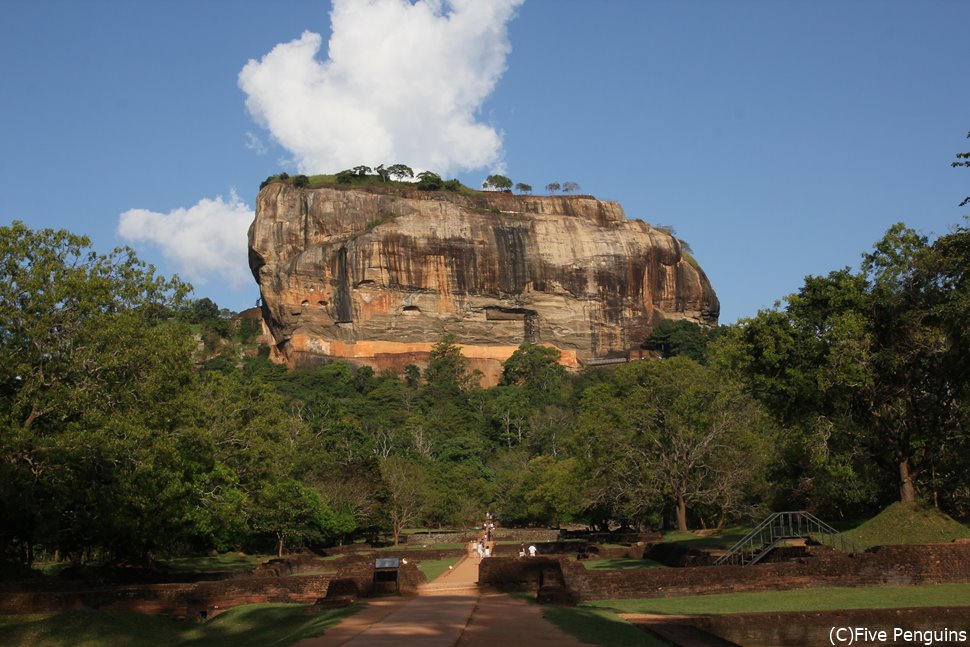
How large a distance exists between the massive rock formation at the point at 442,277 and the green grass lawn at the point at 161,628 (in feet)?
279

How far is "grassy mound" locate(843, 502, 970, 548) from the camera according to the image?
72.7 feet

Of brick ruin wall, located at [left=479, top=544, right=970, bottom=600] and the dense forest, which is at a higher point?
the dense forest

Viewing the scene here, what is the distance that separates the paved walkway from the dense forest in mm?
7926

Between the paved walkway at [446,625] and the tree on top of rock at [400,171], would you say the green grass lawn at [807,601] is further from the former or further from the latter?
the tree on top of rock at [400,171]

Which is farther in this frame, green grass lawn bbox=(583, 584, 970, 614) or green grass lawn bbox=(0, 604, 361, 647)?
green grass lawn bbox=(583, 584, 970, 614)

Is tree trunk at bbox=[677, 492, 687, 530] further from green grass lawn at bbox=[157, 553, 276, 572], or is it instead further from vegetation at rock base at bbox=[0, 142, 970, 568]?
green grass lawn at bbox=[157, 553, 276, 572]

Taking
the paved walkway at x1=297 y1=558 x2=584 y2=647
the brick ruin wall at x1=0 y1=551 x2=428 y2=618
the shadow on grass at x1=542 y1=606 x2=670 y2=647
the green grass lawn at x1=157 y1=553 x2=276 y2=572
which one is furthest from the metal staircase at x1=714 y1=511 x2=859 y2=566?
the green grass lawn at x1=157 y1=553 x2=276 y2=572

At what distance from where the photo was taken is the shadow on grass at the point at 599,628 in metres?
12.2

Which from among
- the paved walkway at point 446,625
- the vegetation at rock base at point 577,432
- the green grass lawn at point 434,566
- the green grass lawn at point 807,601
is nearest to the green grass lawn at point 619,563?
the green grass lawn at point 434,566

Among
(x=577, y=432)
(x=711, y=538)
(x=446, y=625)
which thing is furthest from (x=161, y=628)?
(x=577, y=432)

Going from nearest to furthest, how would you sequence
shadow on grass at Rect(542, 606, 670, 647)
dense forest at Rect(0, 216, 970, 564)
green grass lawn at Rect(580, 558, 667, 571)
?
1. shadow on grass at Rect(542, 606, 670, 647)
2. dense forest at Rect(0, 216, 970, 564)
3. green grass lawn at Rect(580, 558, 667, 571)

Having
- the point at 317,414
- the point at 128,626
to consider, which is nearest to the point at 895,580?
the point at 128,626

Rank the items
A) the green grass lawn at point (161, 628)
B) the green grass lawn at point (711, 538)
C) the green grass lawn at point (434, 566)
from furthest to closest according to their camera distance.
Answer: the green grass lawn at point (711, 538), the green grass lawn at point (434, 566), the green grass lawn at point (161, 628)

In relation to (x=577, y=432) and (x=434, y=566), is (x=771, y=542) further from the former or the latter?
(x=577, y=432)
